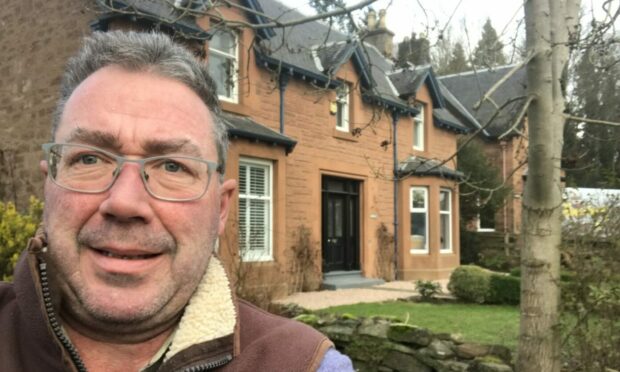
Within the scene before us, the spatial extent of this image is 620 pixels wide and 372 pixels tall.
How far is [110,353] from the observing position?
5.03 ft

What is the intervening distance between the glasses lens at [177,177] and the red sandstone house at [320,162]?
6503mm

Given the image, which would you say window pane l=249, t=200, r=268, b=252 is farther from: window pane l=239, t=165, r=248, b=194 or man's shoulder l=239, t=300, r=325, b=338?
man's shoulder l=239, t=300, r=325, b=338

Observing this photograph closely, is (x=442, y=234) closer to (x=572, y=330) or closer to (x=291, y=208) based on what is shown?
(x=291, y=208)

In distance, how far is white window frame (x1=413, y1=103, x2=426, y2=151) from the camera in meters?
17.9

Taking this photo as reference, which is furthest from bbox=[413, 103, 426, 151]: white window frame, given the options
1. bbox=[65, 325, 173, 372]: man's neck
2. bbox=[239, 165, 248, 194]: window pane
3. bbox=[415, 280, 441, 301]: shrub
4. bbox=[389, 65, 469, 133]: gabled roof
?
bbox=[65, 325, 173, 372]: man's neck

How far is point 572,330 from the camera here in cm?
451

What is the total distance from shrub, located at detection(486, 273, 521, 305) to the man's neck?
11.5m

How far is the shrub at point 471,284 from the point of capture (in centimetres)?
1204

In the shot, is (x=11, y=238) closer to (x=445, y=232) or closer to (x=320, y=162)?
(x=320, y=162)

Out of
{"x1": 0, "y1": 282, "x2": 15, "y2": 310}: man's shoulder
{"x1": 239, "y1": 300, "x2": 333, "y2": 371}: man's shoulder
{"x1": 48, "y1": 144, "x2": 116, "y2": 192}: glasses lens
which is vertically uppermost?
{"x1": 48, "y1": 144, "x2": 116, "y2": 192}: glasses lens

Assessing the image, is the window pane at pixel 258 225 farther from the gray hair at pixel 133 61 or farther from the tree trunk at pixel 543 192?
the gray hair at pixel 133 61

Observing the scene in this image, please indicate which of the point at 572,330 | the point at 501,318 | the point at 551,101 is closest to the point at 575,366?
the point at 572,330

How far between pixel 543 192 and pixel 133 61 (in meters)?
3.19

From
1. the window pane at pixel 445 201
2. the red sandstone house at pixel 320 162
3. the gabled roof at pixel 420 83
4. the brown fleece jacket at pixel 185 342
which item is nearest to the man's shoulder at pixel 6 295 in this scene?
the brown fleece jacket at pixel 185 342
